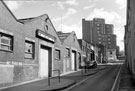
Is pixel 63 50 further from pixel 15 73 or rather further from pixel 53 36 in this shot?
pixel 15 73

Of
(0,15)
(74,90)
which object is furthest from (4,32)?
(74,90)

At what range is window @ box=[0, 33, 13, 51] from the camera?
14.8 metres

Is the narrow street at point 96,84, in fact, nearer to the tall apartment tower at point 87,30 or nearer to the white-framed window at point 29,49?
the white-framed window at point 29,49

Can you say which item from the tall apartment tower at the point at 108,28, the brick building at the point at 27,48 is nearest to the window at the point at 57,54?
the brick building at the point at 27,48

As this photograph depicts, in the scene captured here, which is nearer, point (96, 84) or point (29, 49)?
point (96, 84)

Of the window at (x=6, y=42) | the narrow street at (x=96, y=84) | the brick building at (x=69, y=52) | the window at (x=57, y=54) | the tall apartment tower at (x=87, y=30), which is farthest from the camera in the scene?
the tall apartment tower at (x=87, y=30)

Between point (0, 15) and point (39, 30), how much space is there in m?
6.61

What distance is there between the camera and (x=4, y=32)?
14.6 meters

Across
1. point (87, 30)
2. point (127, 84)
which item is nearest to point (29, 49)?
point (127, 84)

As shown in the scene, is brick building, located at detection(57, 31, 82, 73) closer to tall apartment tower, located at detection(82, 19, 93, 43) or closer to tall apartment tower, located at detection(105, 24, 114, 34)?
tall apartment tower, located at detection(82, 19, 93, 43)

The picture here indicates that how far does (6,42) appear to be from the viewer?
15281 mm

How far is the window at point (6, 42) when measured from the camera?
48.5 feet

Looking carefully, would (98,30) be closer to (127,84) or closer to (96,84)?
(96,84)

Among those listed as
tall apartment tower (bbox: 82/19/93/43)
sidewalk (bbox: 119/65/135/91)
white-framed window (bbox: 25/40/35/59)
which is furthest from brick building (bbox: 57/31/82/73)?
tall apartment tower (bbox: 82/19/93/43)
